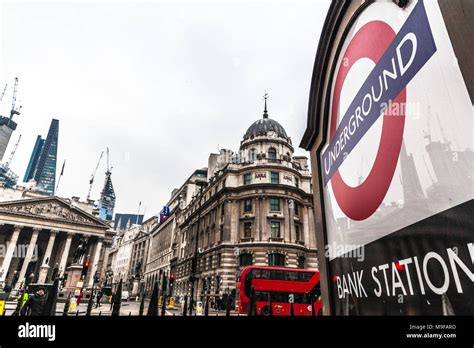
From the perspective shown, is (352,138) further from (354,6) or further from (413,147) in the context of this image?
(354,6)

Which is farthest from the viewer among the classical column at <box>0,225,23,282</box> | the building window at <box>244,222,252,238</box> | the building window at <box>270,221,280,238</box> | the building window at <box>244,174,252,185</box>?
the classical column at <box>0,225,23,282</box>

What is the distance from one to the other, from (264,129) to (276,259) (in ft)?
68.8

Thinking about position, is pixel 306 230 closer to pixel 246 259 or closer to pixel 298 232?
pixel 298 232

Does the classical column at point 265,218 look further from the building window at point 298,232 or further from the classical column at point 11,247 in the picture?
the classical column at point 11,247

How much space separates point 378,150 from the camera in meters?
3.89

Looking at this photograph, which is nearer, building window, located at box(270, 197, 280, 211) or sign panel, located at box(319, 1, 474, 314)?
sign panel, located at box(319, 1, 474, 314)

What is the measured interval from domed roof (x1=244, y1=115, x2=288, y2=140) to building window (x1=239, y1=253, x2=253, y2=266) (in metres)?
19.0

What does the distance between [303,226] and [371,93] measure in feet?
110

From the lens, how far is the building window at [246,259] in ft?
106

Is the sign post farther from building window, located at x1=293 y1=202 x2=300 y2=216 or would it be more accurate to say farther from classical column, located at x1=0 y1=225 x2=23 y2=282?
classical column, located at x1=0 y1=225 x2=23 y2=282

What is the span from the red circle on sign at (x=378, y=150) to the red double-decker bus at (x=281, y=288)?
61.7ft

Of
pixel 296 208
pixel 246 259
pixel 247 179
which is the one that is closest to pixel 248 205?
pixel 247 179

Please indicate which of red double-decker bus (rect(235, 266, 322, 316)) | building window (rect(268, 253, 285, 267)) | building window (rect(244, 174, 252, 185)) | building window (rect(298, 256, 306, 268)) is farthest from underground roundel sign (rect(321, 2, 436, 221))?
building window (rect(244, 174, 252, 185))

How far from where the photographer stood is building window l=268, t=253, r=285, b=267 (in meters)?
31.6
